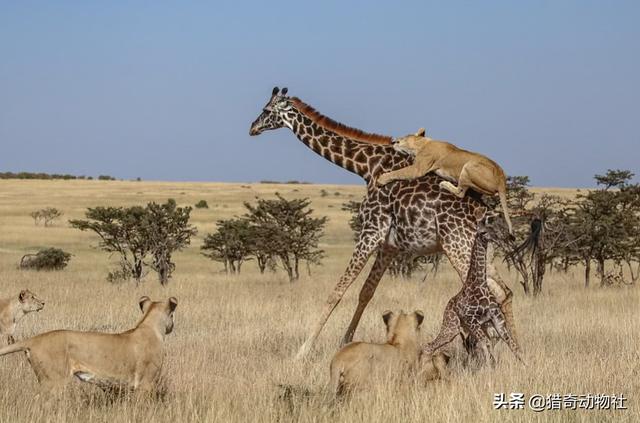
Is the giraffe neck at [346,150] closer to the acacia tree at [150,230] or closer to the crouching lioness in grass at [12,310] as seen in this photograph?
the crouching lioness in grass at [12,310]

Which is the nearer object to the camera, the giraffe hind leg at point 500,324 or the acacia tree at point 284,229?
the giraffe hind leg at point 500,324

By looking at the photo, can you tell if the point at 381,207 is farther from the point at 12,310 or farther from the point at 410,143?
the point at 12,310

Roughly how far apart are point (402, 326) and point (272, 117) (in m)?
4.34

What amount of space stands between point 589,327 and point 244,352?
4236mm

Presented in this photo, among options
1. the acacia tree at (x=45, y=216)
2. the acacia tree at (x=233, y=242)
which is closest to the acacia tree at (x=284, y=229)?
the acacia tree at (x=233, y=242)

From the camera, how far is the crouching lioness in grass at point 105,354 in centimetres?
616

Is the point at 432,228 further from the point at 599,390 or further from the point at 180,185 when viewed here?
the point at 180,185

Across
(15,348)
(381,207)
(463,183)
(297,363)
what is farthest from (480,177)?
(15,348)

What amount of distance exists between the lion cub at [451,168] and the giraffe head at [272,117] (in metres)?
1.55

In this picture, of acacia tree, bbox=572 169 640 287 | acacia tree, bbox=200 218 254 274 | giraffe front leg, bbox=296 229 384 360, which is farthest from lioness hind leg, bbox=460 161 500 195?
acacia tree, bbox=200 218 254 274

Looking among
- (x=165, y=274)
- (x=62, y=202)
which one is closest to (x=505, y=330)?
(x=165, y=274)

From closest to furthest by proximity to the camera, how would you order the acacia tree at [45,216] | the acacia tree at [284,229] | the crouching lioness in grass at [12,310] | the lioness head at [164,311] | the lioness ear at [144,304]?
the lioness head at [164,311] < the lioness ear at [144,304] < the crouching lioness in grass at [12,310] < the acacia tree at [284,229] < the acacia tree at [45,216]

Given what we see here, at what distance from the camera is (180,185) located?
86.1m

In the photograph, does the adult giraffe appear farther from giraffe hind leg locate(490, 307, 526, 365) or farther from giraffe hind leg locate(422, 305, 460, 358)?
giraffe hind leg locate(422, 305, 460, 358)
